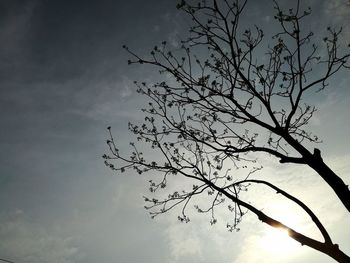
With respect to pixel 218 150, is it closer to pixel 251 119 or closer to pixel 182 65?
pixel 251 119

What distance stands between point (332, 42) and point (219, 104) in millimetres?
3316

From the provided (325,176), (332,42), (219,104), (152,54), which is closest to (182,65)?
→ (152,54)

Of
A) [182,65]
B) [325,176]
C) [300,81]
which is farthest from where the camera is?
[182,65]

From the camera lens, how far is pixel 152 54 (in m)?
9.87

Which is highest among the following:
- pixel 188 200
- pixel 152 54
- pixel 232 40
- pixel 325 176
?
pixel 152 54

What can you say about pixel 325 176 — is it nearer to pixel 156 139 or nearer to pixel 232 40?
pixel 232 40

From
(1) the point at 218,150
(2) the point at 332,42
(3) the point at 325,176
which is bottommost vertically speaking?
(3) the point at 325,176

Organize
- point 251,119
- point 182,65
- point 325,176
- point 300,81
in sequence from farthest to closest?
point 182,65, point 251,119, point 300,81, point 325,176

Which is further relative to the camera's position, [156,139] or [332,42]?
[156,139]

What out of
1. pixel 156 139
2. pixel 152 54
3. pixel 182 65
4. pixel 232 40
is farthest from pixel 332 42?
pixel 156 139

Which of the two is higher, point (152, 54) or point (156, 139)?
point (152, 54)

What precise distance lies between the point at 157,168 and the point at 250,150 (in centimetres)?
301

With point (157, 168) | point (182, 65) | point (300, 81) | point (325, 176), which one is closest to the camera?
point (325, 176)

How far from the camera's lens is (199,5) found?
9.23 metres
